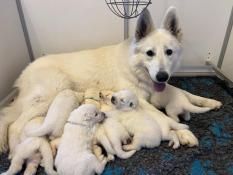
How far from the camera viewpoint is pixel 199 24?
266 cm

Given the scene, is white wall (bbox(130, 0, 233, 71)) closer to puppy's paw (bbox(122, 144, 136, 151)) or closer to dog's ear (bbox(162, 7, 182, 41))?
dog's ear (bbox(162, 7, 182, 41))

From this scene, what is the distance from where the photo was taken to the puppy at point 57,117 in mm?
1740

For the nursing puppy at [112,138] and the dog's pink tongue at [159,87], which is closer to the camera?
the nursing puppy at [112,138]

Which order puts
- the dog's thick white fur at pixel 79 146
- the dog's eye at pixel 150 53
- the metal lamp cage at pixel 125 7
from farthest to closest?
the metal lamp cage at pixel 125 7
the dog's eye at pixel 150 53
the dog's thick white fur at pixel 79 146

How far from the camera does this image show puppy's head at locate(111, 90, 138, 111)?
184cm

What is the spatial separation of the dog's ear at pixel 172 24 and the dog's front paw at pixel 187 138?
2.59ft

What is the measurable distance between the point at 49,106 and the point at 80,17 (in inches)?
43.7

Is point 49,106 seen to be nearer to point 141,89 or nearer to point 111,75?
point 111,75

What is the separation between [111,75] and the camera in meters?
2.32

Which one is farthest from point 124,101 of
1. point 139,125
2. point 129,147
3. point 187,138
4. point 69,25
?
point 69,25

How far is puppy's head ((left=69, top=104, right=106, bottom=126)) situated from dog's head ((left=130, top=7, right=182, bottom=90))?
21.4 inches

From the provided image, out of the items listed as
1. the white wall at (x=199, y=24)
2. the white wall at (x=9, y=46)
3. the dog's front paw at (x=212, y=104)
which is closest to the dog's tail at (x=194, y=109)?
the dog's front paw at (x=212, y=104)

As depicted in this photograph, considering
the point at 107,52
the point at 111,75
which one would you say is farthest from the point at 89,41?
the point at 111,75

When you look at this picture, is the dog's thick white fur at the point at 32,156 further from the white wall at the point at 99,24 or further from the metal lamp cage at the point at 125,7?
the metal lamp cage at the point at 125,7
